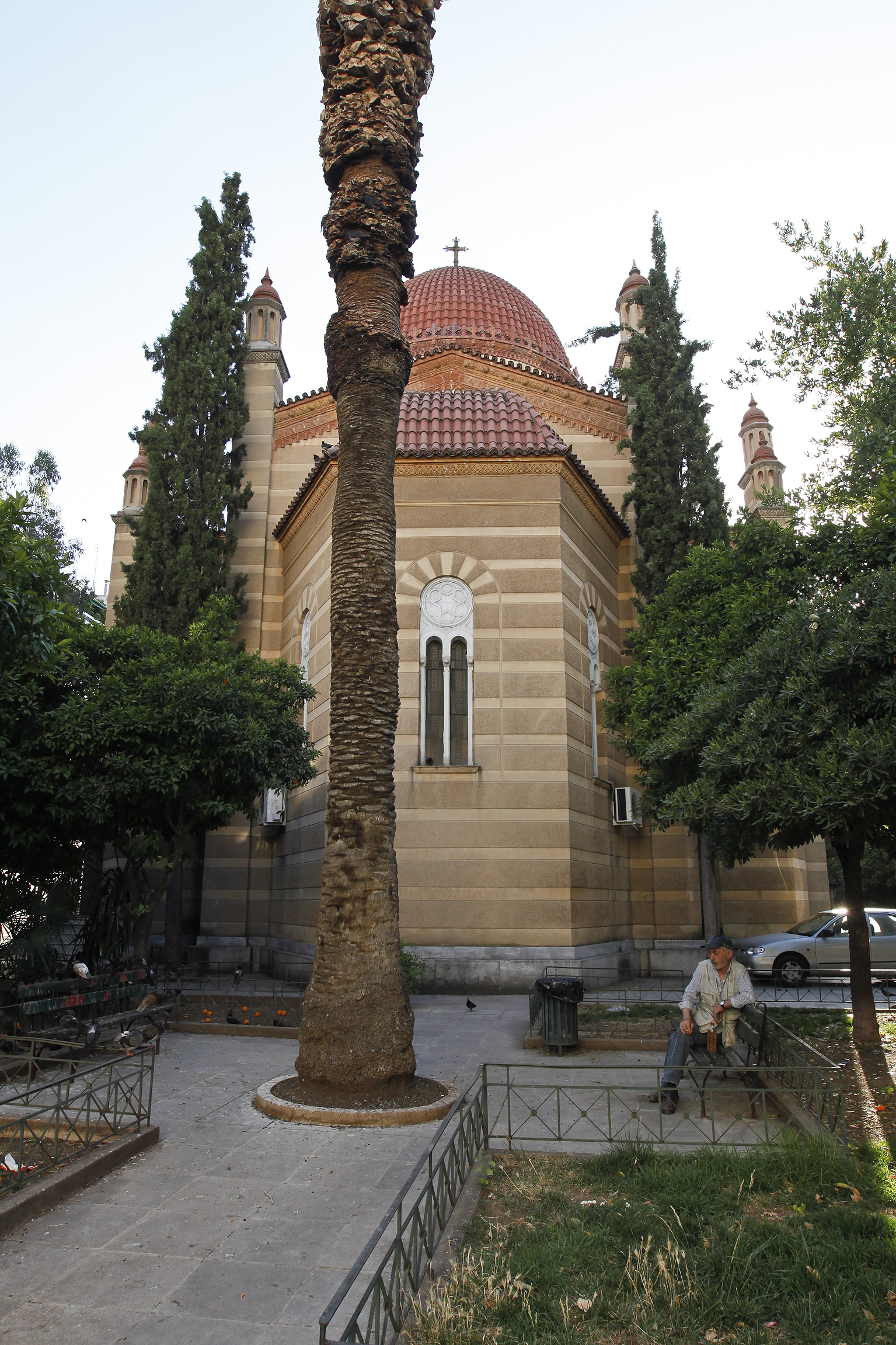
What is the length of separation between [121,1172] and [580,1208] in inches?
119

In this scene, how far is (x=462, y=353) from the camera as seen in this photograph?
21766mm

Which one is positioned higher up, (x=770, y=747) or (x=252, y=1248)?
(x=770, y=747)

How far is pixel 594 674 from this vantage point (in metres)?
18.4

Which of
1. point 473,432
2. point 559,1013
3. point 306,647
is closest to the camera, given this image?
point 559,1013

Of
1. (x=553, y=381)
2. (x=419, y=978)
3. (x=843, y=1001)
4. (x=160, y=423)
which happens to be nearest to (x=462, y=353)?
(x=553, y=381)

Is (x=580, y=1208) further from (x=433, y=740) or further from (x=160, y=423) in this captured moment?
(x=160, y=423)

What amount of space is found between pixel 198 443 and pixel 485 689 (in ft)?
30.6

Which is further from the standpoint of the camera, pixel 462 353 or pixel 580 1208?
pixel 462 353

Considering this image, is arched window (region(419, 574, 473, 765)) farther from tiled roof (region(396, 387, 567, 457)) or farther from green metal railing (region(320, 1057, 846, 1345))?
green metal railing (region(320, 1057, 846, 1345))

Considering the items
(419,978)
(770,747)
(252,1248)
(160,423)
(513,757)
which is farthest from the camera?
(160,423)

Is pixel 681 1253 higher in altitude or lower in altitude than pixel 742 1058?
higher

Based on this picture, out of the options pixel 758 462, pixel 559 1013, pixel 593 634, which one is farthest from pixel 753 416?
pixel 559 1013

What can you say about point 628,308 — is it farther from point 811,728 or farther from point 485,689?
point 811,728

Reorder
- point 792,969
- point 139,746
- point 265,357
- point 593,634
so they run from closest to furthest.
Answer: point 139,746 < point 792,969 < point 593,634 < point 265,357
